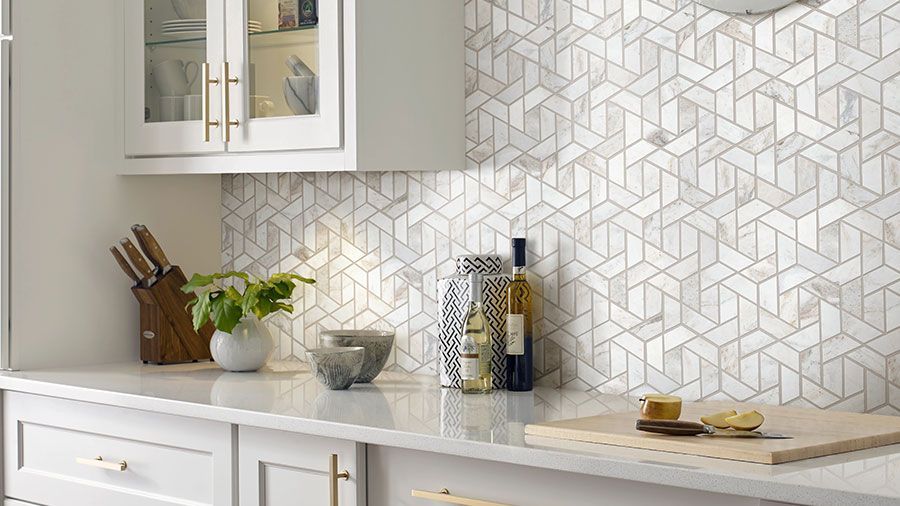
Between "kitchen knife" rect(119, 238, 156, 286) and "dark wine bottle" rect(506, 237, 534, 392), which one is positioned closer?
"dark wine bottle" rect(506, 237, 534, 392)

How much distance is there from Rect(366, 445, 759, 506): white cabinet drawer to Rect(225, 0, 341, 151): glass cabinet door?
76 centimetres

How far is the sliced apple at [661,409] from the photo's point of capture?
6.10ft

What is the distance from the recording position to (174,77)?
2.81m

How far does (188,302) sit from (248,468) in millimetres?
819

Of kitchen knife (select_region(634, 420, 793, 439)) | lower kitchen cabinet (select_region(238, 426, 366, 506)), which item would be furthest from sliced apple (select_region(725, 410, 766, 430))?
lower kitchen cabinet (select_region(238, 426, 366, 506))

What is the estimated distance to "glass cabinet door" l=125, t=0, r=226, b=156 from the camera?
2.68 metres

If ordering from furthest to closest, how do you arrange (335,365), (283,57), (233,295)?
(233,295) < (283,57) < (335,365)

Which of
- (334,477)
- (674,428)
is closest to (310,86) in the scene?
(334,477)

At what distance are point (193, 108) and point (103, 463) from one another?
0.85 metres

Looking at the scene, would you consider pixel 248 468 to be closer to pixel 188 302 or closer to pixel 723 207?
pixel 188 302

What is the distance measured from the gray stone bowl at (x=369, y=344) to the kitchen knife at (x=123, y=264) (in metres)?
0.64

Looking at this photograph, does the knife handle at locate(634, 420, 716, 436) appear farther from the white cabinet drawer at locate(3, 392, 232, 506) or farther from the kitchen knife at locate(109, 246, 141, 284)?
the kitchen knife at locate(109, 246, 141, 284)

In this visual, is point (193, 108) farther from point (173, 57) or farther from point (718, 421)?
point (718, 421)

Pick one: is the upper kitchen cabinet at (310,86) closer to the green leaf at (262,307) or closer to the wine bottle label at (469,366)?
the green leaf at (262,307)
